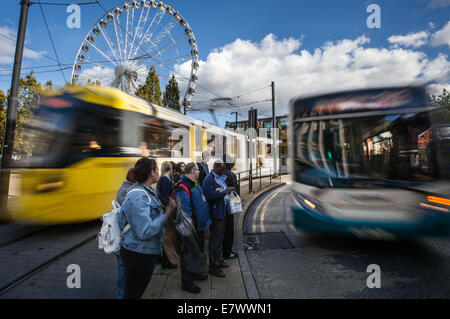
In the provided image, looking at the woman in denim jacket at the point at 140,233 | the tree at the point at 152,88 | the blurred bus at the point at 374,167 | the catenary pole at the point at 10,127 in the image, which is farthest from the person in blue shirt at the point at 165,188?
the tree at the point at 152,88

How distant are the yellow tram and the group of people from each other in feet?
5.04

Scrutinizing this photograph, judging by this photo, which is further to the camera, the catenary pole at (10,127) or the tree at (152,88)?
the tree at (152,88)

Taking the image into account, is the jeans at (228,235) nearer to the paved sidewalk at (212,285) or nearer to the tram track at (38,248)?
the paved sidewalk at (212,285)

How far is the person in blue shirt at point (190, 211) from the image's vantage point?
2.89 meters

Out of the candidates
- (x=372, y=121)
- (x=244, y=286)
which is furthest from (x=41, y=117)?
(x=372, y=121)

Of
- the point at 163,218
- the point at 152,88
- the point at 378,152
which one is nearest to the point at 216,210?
the point at 163,218

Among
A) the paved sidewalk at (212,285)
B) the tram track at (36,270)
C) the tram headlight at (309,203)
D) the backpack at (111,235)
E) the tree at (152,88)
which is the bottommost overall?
the paved sidewalk at (212,285)

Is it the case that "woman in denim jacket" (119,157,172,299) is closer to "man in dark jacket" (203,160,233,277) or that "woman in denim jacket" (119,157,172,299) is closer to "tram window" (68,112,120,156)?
"man in dark jacket" (203,160,233,277)

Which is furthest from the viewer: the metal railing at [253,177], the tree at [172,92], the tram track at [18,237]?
the tree at [172,92]

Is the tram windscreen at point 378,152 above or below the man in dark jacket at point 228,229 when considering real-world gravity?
above

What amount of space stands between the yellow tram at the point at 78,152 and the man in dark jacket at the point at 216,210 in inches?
111

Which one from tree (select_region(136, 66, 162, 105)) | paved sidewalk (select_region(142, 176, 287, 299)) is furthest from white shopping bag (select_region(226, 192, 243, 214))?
tree (select_region(136, 66, 162, 105))
